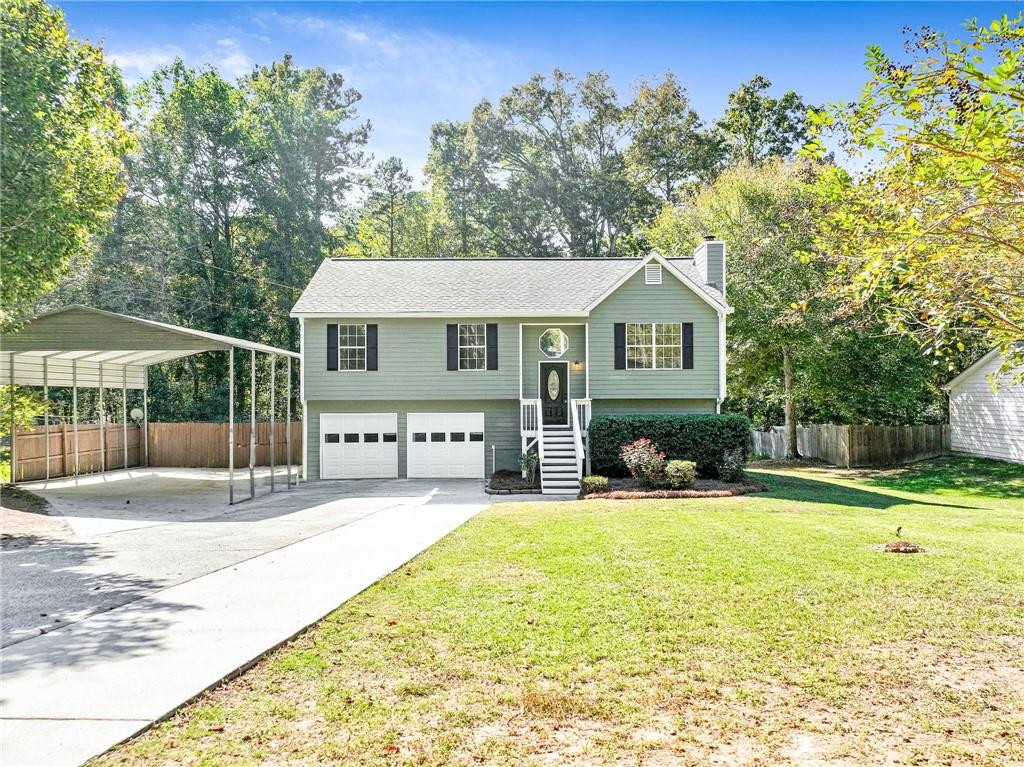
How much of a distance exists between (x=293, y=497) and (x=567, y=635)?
36.9 ft

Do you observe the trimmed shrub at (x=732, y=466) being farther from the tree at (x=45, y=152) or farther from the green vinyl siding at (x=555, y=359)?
the tree at (x=45, y=152)

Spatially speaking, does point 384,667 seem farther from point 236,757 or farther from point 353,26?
point 353,26

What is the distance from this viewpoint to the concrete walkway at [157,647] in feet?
12.1

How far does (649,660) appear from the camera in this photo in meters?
4.60

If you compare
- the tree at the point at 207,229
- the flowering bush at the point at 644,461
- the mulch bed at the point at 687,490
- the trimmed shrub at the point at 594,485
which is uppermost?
the tree at the point at 207,229

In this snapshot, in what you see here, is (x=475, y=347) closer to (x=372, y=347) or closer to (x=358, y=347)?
(x=372, y=347)

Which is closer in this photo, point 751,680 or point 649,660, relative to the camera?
point 751,680

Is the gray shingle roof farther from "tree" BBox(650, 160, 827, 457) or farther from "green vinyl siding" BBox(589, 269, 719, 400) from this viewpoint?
"tree" BBox(650, 160, 827, 457)

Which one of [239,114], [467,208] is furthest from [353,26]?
[467,208]

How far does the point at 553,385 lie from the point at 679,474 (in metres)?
5.09

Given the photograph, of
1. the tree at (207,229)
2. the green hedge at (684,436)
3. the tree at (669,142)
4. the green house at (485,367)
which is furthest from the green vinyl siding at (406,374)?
the tree at (669,142)

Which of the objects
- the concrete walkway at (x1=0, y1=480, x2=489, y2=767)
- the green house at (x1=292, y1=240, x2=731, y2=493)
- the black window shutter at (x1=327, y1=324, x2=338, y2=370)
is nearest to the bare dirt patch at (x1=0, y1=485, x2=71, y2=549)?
the concrete walkway at (x1=0, y1=480, x2=489, y2=767)

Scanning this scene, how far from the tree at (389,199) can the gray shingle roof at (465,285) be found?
1719 centimetres

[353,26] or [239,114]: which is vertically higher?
[239,114]
